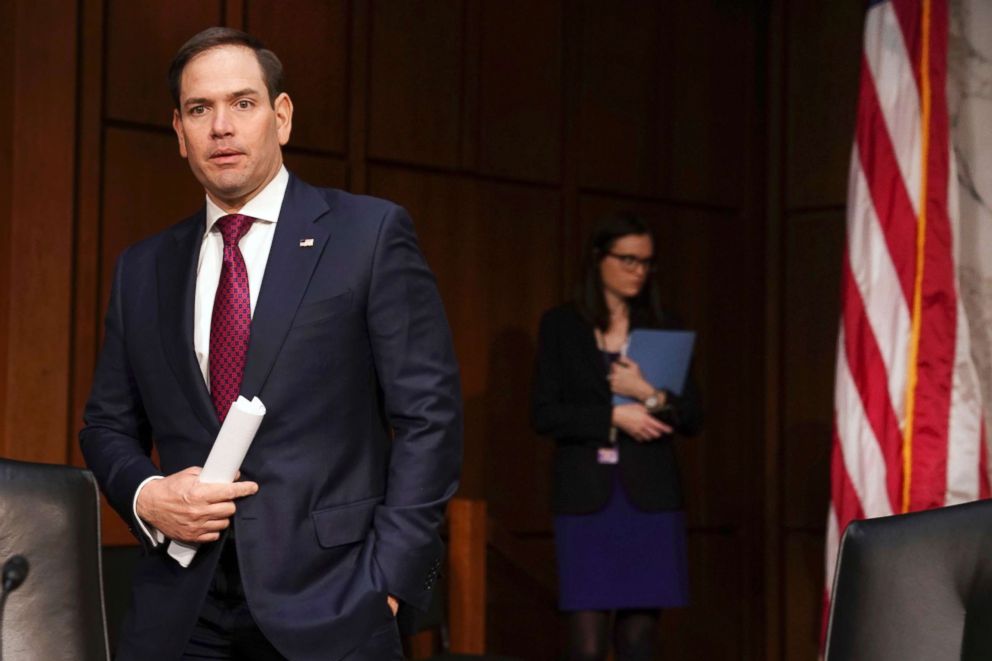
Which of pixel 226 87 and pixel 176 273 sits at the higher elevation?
pixel 226 87

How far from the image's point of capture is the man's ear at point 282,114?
2350 millimetres

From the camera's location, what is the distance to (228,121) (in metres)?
2.24

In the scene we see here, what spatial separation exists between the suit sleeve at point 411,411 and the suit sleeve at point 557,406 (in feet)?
6.17

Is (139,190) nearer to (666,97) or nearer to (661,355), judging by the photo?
(661,355)

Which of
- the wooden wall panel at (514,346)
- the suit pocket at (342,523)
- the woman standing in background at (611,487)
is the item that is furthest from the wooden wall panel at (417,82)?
the suit pocket at (342,523)

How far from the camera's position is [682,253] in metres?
6.12

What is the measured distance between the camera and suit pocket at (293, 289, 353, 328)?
222 cm

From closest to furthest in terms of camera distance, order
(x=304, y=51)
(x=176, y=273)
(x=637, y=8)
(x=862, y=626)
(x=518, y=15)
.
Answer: (x=862, y=626) < (x=176, y=273) < (x=304, y=51) < (x=518, y=15) < (x=637, y=8)

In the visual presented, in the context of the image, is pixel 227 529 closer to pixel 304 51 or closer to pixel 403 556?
pixel 403 556

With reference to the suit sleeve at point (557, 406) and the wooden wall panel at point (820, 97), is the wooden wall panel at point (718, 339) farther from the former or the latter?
the suit sleeve at point (557, 406)

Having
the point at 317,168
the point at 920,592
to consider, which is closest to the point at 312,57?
the point at 317,168

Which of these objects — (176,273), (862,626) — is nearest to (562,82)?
(176,273)

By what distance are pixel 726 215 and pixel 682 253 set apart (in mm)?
331

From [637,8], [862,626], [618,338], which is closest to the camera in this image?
[862,626]
